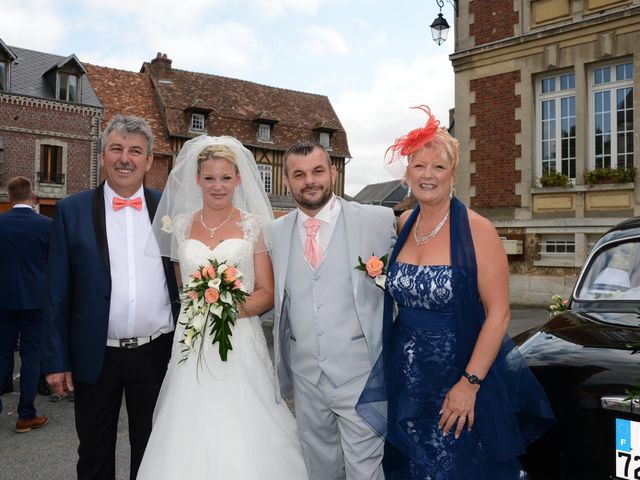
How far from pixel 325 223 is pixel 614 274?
2.10m

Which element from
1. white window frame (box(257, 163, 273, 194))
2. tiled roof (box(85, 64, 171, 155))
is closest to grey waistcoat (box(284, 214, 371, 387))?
tiled roof (box(85, 64, 171, 155))

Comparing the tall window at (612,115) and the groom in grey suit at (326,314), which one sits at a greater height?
the tall window at (612,115)

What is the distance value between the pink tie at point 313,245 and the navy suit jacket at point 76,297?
120cm

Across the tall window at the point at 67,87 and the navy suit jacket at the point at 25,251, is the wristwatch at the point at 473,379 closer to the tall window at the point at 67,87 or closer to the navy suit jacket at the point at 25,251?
the navy suit jacket at the point at 25,251

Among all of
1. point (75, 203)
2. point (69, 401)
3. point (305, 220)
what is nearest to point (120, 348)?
point (75, 203)

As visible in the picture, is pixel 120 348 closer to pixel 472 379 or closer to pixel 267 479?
pixel 267 479

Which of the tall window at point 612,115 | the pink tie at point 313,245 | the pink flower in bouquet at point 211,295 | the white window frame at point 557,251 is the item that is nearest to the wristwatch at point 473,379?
the pink tie at point 313,245

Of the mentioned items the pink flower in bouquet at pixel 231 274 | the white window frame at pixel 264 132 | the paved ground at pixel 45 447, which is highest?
the white window frame at pixel 264 132

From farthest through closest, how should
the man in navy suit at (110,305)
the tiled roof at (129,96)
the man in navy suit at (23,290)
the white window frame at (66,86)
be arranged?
the tiled roof at (129,96) < the white window frame at (66,86) < the man in navy suit at (23,290) < the man in navy suit at (110,305)

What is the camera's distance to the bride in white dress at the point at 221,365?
3188 mm

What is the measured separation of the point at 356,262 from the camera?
329 centimetres

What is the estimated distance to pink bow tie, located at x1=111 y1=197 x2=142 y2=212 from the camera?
3.40 meters

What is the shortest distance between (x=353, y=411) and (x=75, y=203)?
82.2 inches

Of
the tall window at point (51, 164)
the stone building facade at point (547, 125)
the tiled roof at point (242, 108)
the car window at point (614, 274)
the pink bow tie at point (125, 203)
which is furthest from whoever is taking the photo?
the tiled roof at point (242, 108)
